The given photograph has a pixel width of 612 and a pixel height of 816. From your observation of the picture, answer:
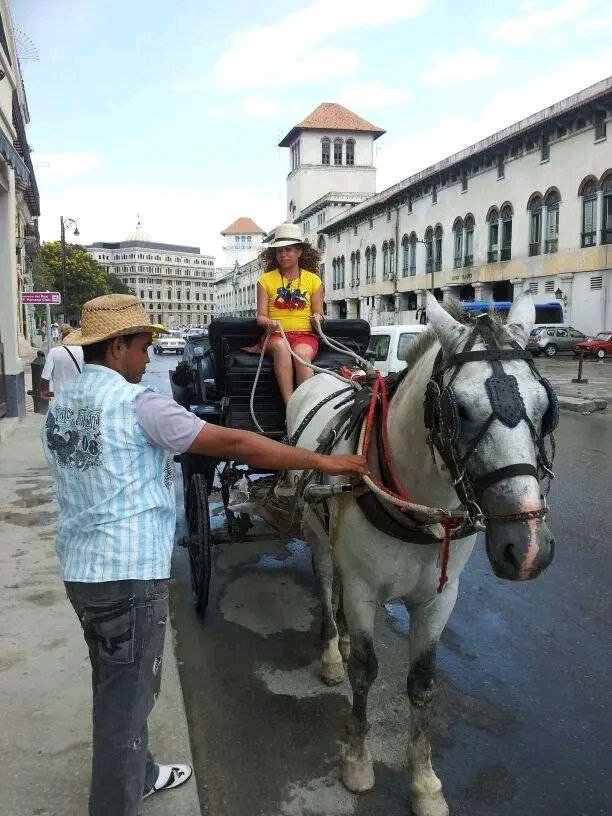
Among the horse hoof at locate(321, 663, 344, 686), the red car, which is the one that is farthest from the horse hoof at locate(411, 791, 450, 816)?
the red car

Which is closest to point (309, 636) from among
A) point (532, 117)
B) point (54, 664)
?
point (54, 664)

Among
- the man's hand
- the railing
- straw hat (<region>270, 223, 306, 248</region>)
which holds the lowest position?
the man's hand

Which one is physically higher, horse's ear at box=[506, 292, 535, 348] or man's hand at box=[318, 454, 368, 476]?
horse's ear at box=[506, 292, 535, 348]

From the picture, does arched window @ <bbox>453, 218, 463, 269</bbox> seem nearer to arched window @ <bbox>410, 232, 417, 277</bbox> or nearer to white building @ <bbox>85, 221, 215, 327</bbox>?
arched window @ <bbox>410, 232, 417, 277</bbox>

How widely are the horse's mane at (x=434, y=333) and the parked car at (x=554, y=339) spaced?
30.7 metres

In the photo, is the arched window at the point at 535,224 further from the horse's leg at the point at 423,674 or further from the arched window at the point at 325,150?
the arched window at the point at 325,150

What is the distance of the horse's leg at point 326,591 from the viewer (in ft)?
12.1

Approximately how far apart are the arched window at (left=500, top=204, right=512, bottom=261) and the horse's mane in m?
37.9

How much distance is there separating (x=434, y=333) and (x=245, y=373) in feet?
8.34

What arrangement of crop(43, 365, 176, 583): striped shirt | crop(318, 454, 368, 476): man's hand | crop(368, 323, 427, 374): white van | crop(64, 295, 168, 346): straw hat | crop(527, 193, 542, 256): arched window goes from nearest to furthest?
crop(43, 365, 176, 583): striped shirt
crop(64, 295, 168, 346): straw hat
crop(318, 454, 368, 476): man's hand
crop(368, 323, 427, 374): white van
crop(527, 193, 542, 256): arched window

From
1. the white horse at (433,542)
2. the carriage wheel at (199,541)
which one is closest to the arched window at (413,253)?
the carriage wheel at (199,541)

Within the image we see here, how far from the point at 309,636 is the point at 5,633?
1.85 m

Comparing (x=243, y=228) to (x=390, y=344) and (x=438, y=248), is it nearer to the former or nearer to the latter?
(x=438, y=248)

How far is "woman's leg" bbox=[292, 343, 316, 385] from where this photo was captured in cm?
475
